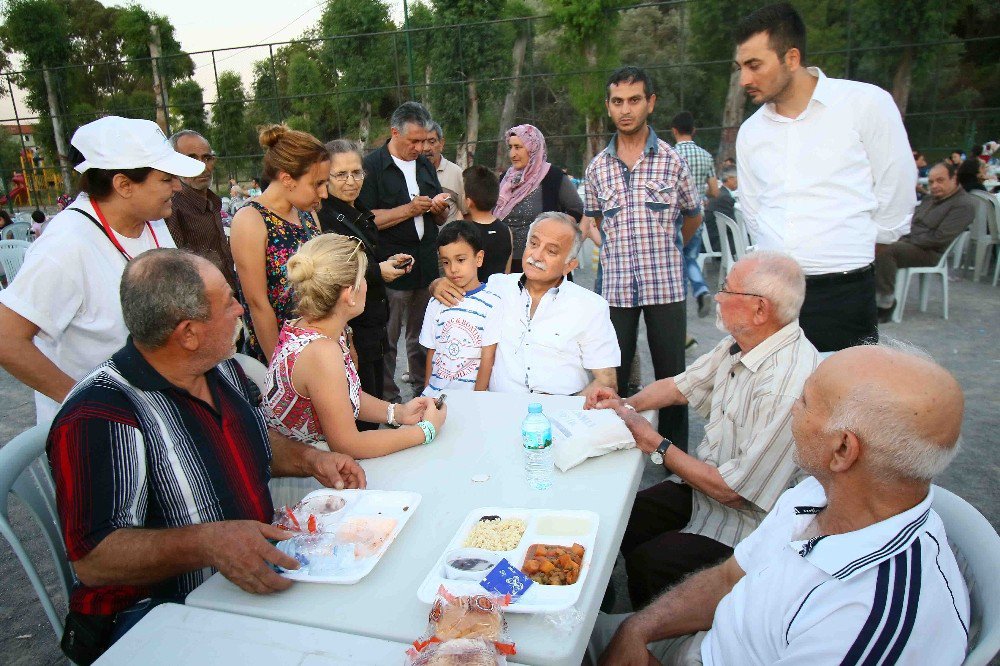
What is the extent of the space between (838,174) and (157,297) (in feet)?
8.36

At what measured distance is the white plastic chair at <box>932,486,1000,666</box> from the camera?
113 cm

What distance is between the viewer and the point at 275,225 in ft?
9.34

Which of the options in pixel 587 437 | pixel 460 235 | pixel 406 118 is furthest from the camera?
pixel 406 118

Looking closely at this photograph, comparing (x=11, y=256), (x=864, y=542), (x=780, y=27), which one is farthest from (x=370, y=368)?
(x=11, y=256)

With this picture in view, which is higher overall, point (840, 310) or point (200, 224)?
point (200, 224)

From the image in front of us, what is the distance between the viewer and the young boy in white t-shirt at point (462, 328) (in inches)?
116

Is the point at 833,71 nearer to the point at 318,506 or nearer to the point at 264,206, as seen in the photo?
the point at 264,206

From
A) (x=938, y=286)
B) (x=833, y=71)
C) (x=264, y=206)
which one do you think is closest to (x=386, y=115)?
(x=833, y=71)

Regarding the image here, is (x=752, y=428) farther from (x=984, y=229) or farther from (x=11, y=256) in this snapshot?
(x=11, y=256)

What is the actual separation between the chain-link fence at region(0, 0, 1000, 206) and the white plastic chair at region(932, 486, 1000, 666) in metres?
10.9

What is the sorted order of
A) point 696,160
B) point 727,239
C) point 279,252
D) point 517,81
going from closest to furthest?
point 279,252, point 696,160, point 727,239, point 517,81

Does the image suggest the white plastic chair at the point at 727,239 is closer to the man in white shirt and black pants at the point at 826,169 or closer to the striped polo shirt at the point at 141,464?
the man in white shirt and black pants at the point at 826,169

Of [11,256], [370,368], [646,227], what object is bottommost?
[370,368]

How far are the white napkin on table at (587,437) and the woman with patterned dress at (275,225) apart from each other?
1468mm
